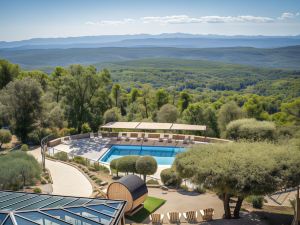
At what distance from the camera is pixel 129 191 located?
616 inches

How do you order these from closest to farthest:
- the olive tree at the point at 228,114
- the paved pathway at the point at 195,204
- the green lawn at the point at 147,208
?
the paved pathway at the point at 195,204, the green lawn at the point at 147,208, the olive tree at the point at 228,114

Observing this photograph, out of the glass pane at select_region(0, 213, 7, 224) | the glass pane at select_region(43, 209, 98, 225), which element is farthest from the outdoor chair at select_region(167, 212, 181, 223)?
the glass pane at select_region(0, 213, 7, 224)

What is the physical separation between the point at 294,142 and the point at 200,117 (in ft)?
→ 62.7

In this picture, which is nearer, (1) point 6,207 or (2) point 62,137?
(1) point 6,207

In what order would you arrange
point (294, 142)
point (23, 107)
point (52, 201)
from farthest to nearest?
point (23, 107) → point (294, 142) → point (52, 201)

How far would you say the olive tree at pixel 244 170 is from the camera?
527 inches

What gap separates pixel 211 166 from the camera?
1412 centimetres

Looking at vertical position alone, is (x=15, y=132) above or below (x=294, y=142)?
below

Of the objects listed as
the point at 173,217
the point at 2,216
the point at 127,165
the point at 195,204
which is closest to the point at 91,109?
the point at 127,165

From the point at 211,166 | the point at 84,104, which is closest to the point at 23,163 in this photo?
the point at 211,166

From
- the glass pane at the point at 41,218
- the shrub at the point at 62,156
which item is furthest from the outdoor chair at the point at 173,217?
the shrub at the point at 62,156

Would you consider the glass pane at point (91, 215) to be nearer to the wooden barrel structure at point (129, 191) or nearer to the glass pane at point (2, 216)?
the glass pane at point (2, 216)

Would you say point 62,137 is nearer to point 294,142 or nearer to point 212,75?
point 294,142

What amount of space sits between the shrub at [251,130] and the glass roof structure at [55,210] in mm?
18104
